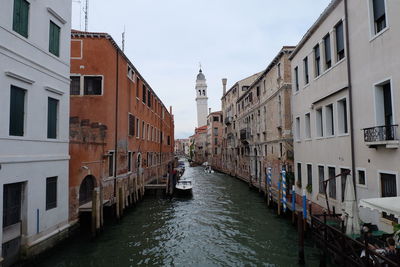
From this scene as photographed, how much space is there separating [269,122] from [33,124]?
15492 mm

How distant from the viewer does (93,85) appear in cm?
1388

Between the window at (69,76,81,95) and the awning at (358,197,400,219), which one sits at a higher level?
the window at (69,76,81,95)

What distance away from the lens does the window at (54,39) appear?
890cm

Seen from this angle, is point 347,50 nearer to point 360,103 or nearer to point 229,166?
point 360,103

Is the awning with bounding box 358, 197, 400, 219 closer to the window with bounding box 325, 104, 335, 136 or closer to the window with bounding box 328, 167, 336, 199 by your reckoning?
the window with bounding box 328, 167, 336, 199

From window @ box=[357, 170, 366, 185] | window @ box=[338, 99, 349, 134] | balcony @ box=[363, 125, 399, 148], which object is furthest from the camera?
window @ box=[338, 99, 349, 134]

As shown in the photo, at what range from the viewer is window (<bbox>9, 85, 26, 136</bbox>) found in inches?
283

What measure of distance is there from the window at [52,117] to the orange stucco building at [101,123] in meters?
1.38

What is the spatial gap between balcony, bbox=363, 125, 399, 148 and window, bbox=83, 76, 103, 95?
11607 millimetres

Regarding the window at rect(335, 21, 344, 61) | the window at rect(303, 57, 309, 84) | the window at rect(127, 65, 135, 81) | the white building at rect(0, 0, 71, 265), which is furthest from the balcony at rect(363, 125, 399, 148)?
the window at rect(127, 65, 135, 81)

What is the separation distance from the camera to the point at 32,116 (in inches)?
311

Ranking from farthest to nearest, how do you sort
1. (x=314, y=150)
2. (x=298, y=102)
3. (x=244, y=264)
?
1. (x=298, y=102)
2. (x=314, y=150)
3. (x=244, y=264)

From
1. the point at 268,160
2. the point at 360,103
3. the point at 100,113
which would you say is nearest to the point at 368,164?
the point at 360,103

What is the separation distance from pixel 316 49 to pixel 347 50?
2730 millimetres
